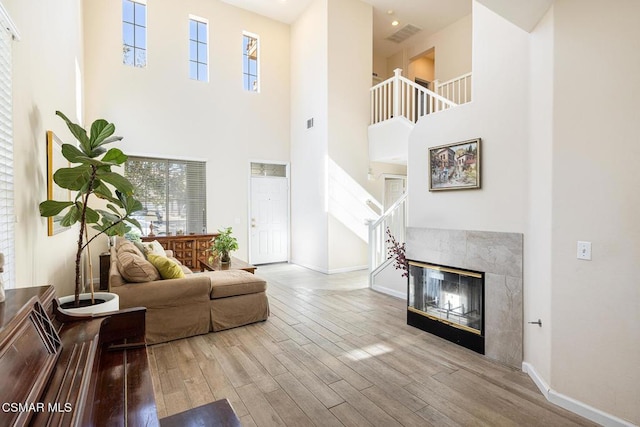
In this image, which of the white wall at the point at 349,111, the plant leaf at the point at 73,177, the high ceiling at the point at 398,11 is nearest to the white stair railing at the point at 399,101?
the white wall at the point at 349,111

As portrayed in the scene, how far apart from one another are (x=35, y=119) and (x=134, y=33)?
501 centimetres

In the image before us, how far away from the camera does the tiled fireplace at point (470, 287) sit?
2.73 metres

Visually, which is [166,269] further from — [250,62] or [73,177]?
[250,62]

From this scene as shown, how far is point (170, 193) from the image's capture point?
21.4ft

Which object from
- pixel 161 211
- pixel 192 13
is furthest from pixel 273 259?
pixel 192 13

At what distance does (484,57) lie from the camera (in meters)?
2.97

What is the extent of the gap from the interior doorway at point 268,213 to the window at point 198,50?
7.17ft

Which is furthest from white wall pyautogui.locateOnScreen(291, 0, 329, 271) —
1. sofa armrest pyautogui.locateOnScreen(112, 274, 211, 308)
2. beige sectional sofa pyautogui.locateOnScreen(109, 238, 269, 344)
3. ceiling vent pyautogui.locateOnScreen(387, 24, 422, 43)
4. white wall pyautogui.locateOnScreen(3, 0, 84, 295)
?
white wall pyautogui.locateOnScreen(3, 0, 84, 295)

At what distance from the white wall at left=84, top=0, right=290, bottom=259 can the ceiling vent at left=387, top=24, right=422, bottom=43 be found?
279 cm

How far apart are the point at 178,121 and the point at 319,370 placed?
19.0 feet

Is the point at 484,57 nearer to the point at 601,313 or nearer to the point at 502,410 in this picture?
the point at 601,313

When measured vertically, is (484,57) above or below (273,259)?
above

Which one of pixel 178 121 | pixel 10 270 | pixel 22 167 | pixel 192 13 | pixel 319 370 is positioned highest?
pixel 192 13

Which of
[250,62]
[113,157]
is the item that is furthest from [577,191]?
[250,62]
